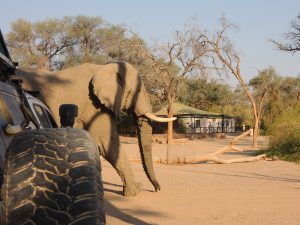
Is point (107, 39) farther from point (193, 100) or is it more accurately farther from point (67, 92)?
point (67, 92)

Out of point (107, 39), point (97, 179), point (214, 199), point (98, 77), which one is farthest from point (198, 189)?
point (107, 39)

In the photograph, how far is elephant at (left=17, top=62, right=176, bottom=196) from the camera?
10.3 meters

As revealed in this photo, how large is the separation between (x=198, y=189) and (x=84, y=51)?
133 feet

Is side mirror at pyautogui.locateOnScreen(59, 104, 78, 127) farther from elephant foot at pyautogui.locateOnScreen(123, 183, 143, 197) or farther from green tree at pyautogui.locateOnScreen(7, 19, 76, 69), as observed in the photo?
green tree at pyautogui.locateOnScreen(7, 19, 76, 69)

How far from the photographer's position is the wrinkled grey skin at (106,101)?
10.3 meters

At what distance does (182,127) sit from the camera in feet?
169

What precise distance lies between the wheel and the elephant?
26.3 ft

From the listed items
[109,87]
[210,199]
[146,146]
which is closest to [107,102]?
[109,87]

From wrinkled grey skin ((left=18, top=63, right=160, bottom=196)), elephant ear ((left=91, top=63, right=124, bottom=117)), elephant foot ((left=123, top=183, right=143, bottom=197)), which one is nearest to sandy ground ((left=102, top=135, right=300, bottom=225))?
elephant foot ((left=123, top=183, right=143, bottom=197))

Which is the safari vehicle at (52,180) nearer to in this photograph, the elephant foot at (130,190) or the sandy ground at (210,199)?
the sandy ground at (210,199)

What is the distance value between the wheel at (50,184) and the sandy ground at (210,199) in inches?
221

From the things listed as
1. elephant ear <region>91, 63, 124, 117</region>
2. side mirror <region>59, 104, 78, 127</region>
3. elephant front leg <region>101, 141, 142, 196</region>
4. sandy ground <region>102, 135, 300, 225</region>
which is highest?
elephant ear <region>91, 63, 124, 117</region>

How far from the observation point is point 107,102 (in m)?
10.2

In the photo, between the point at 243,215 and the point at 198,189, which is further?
the point at 198,189
